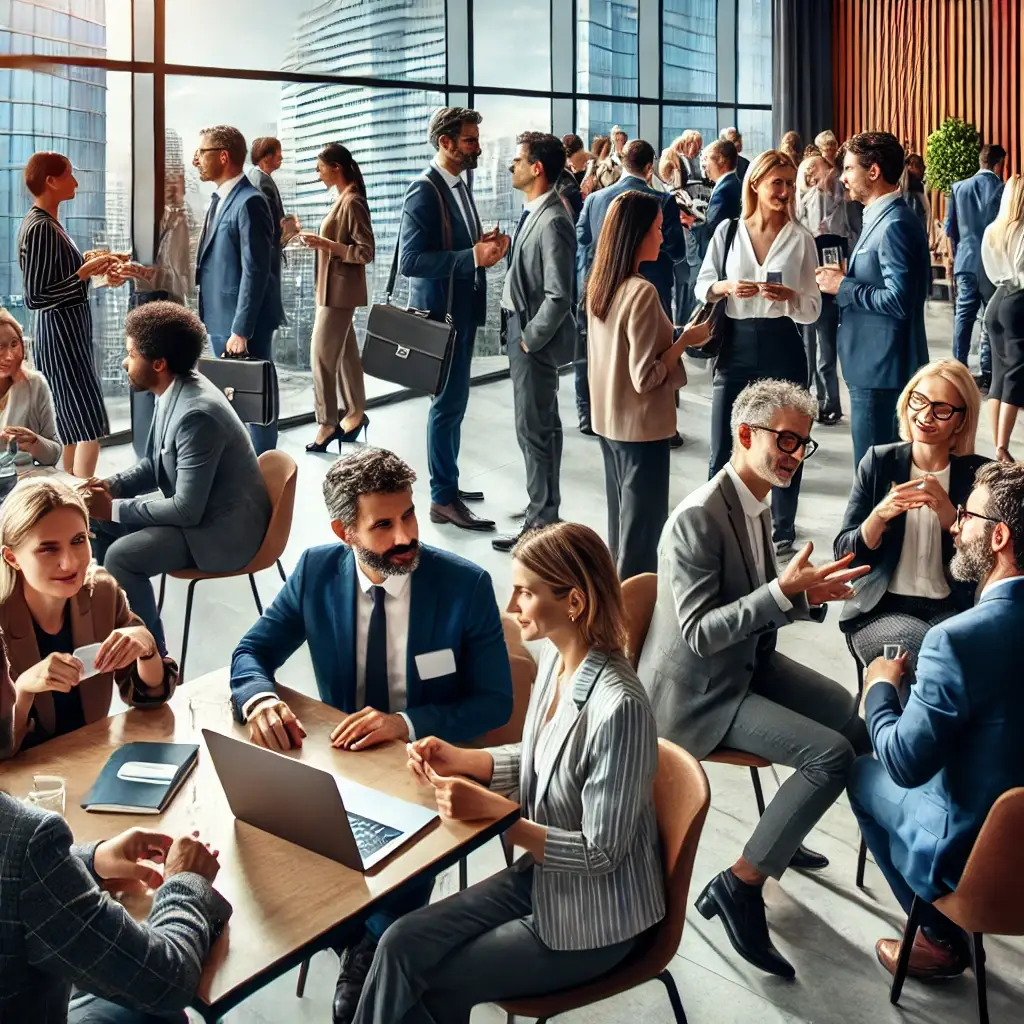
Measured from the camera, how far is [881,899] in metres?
3.46

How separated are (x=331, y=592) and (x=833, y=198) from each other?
315 inches

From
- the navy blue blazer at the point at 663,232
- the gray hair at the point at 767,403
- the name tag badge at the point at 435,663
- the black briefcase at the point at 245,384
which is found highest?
the navy blue blazer at the point at 663,232

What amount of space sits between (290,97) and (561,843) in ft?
23.2

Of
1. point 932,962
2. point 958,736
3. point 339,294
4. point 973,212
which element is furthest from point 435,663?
point 973,212

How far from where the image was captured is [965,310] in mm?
9562

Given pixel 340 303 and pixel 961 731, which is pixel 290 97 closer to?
pixel 340 303

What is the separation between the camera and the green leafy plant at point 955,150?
1461cm

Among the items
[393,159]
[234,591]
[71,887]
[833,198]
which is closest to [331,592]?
[71,887]

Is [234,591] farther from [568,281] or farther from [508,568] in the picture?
[568,281]

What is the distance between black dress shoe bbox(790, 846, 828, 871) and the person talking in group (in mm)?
2502

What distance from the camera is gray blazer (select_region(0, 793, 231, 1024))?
6.04 feet

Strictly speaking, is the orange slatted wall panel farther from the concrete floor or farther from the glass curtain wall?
the concrete floor

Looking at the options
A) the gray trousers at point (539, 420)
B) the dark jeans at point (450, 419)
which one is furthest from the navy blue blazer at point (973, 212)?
the gray trousers at point (539, 420)

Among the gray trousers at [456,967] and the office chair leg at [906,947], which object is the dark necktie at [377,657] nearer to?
the gray trousers at [456,967]
